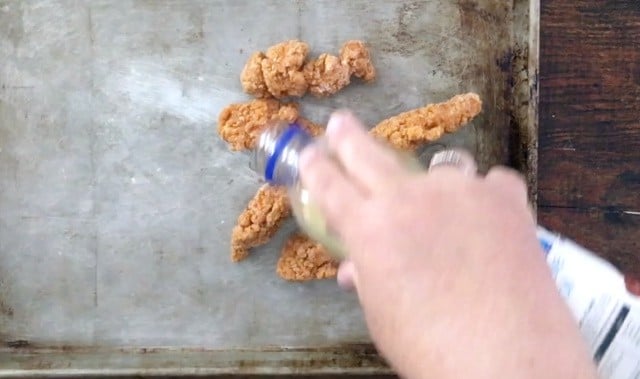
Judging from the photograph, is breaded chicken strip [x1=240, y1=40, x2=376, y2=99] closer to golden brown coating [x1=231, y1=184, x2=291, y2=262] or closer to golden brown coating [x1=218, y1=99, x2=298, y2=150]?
golden brown coating [x1=218, y1=99, x2=298, y2=150]

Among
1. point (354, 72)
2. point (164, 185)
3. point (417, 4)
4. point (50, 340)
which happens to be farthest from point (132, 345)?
point (417, 4)

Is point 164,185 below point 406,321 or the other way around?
below

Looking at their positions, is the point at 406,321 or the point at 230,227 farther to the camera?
the point at 230,227

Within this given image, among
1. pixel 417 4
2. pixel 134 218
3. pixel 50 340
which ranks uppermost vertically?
pixel 417 4

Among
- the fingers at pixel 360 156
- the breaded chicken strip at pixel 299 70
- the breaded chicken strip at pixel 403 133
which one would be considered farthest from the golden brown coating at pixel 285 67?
the fingers at pixel 360 156

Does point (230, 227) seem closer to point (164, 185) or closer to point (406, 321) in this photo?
point (164, 185)

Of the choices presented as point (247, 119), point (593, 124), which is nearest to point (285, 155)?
point (247, 119)
